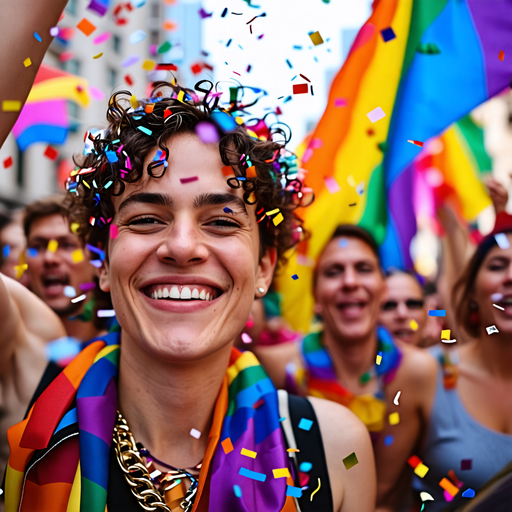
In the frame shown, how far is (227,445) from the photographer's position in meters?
1.98

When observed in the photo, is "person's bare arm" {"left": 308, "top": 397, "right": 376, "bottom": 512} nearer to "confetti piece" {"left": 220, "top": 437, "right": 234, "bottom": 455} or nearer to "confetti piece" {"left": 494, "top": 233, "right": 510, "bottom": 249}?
"confetti piece" {"left": 220, "top": 437, "right": 234, "bottom": 455}

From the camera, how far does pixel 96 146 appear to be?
2115 millimetres

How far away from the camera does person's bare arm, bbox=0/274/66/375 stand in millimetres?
2502

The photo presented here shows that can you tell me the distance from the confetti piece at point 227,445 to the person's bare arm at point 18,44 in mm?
1354

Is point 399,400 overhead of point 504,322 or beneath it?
beneath

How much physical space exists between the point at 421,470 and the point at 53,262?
9.48 ft

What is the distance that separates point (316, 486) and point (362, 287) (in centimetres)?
194

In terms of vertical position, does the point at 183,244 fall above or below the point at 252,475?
above

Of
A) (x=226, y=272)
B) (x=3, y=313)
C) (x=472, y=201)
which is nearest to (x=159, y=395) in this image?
(x=226, y=272)

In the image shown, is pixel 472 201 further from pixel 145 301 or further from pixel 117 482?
pixel 117 482

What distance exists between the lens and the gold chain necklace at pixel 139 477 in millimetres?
1810

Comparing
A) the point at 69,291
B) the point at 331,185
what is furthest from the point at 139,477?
the point at 331,185

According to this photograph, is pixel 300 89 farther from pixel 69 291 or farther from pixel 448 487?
pixel 448 487

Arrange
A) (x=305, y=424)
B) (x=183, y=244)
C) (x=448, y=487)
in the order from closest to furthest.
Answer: (x=183, y=244) < (x=305, y=424) < (x=448, y=487)
